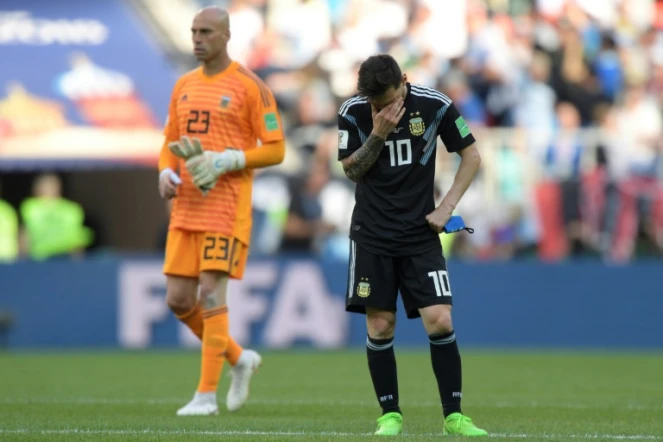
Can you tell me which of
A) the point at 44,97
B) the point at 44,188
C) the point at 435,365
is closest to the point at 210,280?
the point at 435,365

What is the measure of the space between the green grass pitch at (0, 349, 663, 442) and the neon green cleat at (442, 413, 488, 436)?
88mm

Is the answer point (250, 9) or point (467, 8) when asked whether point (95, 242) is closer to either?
point (250, 9)

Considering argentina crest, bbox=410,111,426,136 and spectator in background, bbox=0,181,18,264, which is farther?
spectator in background, bbox=0,181,18,264

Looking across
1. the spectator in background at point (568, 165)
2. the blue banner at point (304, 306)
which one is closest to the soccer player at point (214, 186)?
the blue banner at point (304, 306)

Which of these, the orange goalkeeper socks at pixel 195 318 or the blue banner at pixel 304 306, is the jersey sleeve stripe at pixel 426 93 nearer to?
the orange goalkeeper socks at pixel 195 318

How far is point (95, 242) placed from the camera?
19.0m

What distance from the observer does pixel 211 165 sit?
787cm

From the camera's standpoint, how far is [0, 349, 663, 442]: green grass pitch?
684 centimetres

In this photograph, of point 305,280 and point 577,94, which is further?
point 577,94

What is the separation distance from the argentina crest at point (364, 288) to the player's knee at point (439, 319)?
1.10 ft

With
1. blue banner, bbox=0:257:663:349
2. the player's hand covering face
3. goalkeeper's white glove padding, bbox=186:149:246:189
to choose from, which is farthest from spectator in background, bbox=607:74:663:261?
the player's hand covering face

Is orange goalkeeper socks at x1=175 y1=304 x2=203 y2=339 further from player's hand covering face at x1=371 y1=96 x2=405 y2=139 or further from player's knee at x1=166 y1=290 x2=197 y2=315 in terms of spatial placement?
player's hand covering face at x1=371 y1=96 x2=405 y2=139

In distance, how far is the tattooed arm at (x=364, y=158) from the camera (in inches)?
263

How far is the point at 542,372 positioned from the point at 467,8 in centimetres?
955
